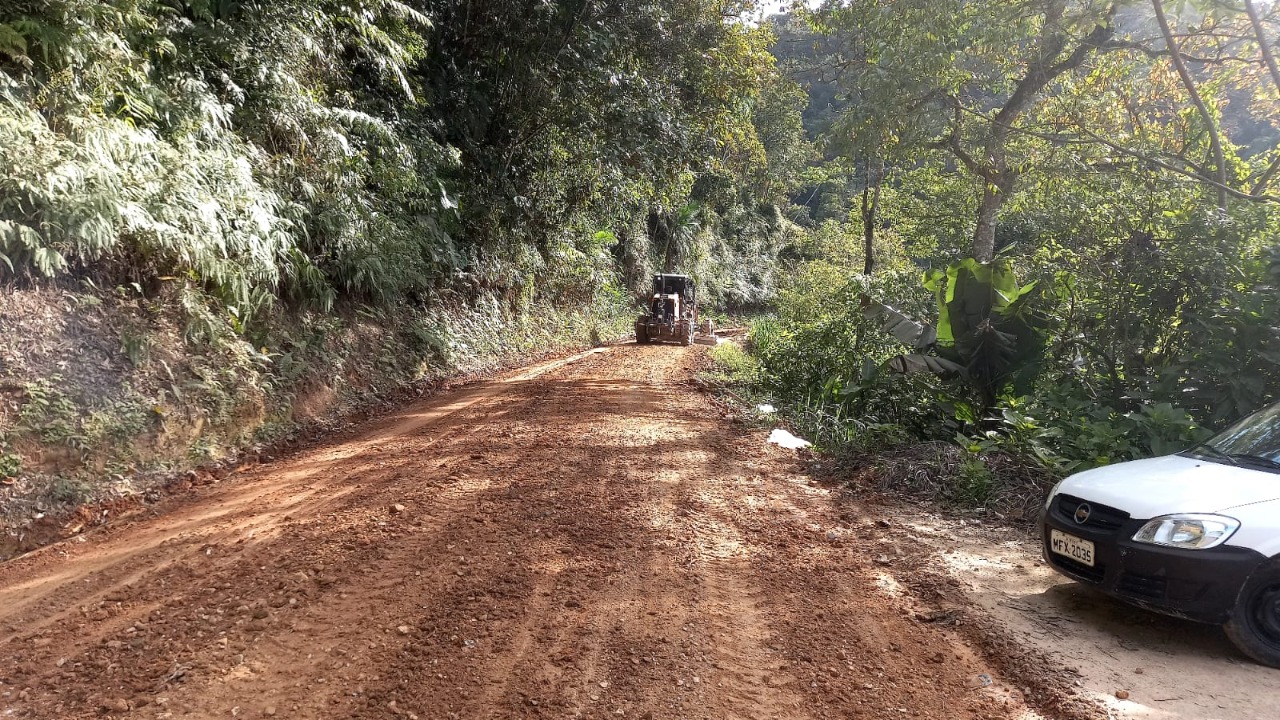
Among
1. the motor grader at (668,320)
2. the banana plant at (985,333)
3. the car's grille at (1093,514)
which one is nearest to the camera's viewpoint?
the car's grille at (1093,514)

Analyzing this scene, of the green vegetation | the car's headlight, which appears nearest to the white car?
the car's headlight

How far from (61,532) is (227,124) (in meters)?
5.19

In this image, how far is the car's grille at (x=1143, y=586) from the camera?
3615mm

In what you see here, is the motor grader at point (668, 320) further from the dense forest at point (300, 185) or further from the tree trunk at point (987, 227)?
the tree trunk at point (987, 227)

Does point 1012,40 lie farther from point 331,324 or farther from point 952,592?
point 331,324

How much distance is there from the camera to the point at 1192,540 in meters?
3.58

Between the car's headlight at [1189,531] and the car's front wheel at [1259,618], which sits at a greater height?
the car's headlight at [1189,531]

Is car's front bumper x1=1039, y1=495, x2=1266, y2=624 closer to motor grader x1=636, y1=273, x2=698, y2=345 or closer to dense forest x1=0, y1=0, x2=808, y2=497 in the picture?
dense forest x1=0, y1=0, x2=808, y2=497

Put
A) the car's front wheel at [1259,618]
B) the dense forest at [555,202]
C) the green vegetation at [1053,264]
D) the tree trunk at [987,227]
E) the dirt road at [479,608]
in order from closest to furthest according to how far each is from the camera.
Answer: the dirt road at [479,608] → the car's front wheel at [1259,618] → the dense forest at [555,202] → the green vegetation at [1053,264] → the tree trunk at [987,227]

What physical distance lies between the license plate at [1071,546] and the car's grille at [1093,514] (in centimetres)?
9

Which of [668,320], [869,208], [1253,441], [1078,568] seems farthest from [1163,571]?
[869,208]

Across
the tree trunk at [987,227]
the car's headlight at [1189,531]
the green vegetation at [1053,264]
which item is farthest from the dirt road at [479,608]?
the tree trunk at [987,227]

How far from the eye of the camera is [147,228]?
6086 mm

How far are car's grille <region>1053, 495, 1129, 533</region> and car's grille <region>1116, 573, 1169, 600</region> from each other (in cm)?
26
